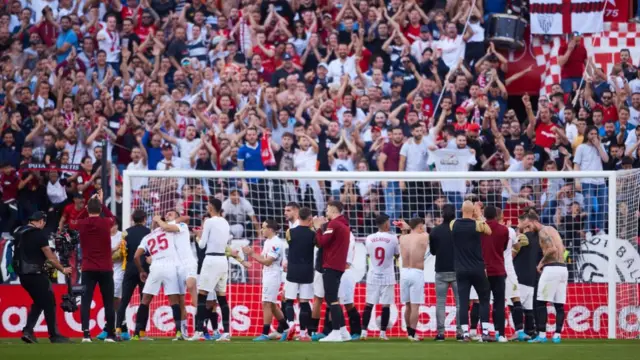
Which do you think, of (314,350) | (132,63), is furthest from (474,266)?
(132,63)

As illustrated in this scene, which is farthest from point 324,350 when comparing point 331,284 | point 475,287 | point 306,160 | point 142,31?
point 142,31

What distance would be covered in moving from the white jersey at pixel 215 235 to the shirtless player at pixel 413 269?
289cm

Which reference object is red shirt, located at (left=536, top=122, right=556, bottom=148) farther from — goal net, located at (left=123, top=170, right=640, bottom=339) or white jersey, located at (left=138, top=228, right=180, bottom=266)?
white jersey, located at (left=138, top=228, right=180, bottom=266)

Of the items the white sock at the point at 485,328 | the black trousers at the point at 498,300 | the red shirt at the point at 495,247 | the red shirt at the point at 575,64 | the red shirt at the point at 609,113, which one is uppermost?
the red shirt at the point at 575,64

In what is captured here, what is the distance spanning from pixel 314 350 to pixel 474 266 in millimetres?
3223

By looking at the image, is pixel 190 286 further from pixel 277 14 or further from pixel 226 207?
pixel 277 14

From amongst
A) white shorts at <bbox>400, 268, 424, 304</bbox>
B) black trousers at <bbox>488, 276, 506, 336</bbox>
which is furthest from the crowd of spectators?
black trousers at <bbox>488, 276, 506, 336</bbox>

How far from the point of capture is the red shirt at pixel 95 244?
20094 mm

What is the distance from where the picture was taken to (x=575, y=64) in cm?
2827

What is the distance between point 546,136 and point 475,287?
6.55 meters

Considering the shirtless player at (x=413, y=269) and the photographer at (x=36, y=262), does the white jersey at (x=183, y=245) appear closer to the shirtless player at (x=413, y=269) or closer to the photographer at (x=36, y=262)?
the photographer at (x=36, y=262)

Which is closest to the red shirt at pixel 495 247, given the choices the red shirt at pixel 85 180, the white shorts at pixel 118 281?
the white shorts at pixel 118 281

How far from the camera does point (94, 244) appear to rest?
20.1 m

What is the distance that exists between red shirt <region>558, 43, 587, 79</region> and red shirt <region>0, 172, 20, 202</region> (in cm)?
1162
